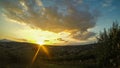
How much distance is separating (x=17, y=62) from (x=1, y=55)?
2.34m

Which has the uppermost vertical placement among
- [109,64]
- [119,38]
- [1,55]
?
[119,38]

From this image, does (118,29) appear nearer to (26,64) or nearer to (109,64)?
(109,64)

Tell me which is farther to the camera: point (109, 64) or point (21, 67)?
point (109, 64)

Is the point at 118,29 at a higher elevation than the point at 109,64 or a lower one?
higher

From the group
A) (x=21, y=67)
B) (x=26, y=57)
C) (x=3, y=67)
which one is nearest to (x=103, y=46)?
(x=26, y=57)

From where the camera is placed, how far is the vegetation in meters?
33.3

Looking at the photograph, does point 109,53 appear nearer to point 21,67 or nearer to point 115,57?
point 115,57

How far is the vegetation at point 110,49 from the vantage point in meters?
33.3

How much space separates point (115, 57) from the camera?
3350 centimetres

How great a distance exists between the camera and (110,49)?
34094mm

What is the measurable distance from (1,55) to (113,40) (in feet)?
64.8

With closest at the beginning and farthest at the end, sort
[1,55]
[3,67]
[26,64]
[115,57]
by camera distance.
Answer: [3,67] → [1,55] → [26,64] → [115,57]

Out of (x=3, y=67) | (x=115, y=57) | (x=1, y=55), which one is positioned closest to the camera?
(x=3, y=67)

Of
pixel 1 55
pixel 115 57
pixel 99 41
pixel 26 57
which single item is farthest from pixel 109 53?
pixel 1 55
